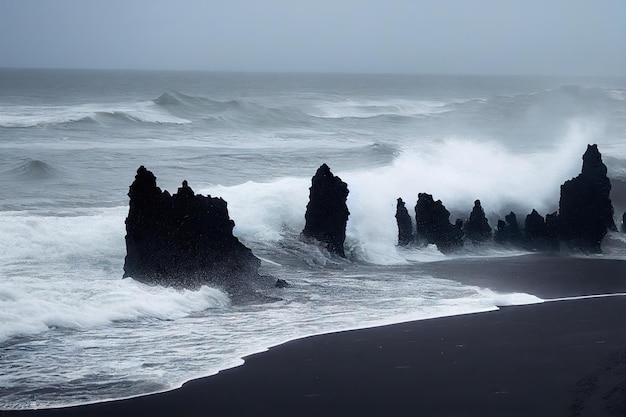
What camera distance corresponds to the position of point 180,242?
15.5 meters

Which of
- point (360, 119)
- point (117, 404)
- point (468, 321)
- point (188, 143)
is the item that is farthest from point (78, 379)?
point (360, 119)

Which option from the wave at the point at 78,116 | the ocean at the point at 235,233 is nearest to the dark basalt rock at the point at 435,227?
the ocean at the point at 235,233

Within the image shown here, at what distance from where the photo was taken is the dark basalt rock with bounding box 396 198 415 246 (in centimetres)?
2123

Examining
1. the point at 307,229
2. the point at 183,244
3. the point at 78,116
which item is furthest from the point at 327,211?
the point at 78,116

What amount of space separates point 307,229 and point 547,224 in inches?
229

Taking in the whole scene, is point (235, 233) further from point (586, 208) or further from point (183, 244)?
point (586, 208)

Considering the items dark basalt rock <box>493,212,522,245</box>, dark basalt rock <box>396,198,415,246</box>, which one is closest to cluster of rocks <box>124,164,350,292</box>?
dark basalt rock <box>396,198,415,246</box>

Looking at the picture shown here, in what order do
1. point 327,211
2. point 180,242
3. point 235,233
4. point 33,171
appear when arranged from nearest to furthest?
point 180,242
point 327,211
point 235,233
point 33,171

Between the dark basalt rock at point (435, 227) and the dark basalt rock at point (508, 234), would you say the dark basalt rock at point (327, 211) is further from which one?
the dark basalt rock at point (508, 234)

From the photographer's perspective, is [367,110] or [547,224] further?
[367,110]

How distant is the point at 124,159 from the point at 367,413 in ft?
90.0

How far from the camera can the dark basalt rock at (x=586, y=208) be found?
21.8 meters

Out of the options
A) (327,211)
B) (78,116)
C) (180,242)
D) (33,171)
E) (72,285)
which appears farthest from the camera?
(78,116)

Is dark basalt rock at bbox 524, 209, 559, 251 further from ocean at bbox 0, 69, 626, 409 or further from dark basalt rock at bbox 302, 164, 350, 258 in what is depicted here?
dark basalt rock at bbox 302, 164, 350, 258
